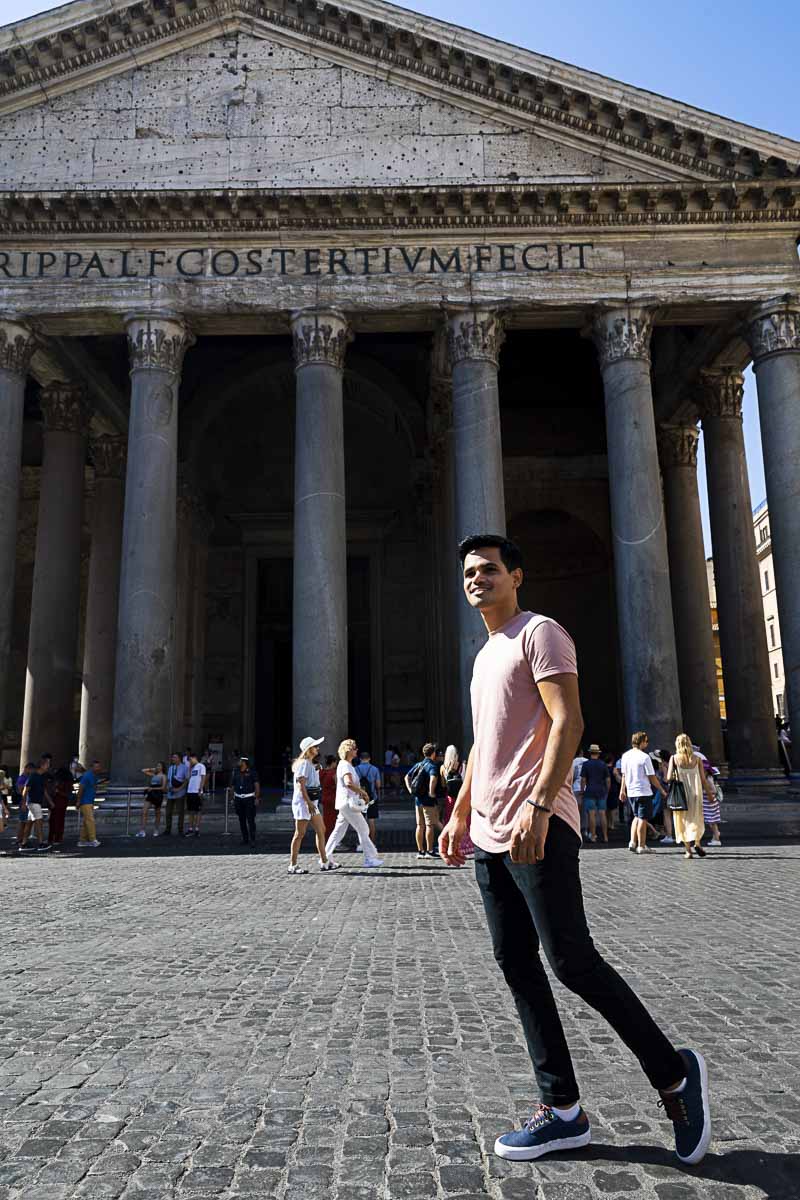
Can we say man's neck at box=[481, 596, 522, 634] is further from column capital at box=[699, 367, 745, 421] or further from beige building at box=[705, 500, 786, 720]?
beige building at box=[705, 500, 786, 720]

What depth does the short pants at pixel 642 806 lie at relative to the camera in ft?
39.5

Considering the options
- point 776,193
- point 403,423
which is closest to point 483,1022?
point 776,193

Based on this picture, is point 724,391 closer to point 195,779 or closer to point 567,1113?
point 195,779

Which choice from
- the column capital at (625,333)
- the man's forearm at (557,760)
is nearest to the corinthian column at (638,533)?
the column capital at (625,333)

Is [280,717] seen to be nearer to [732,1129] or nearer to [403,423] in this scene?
[403,423]

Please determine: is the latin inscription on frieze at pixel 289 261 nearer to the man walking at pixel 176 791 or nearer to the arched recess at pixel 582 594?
the man walking at pixel 176 791

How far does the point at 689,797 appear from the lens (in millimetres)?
11211

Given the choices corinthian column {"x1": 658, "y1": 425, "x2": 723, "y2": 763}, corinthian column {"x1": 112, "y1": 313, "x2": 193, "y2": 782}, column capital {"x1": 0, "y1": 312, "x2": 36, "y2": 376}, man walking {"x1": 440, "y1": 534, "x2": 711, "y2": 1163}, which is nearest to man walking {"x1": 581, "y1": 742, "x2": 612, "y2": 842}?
corinthian column {"x1": 658, "y1": 425, "x2": 723, "y2": 763}

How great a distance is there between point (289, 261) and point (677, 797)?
41.1 feet

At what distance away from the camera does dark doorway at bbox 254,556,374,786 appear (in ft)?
90.8

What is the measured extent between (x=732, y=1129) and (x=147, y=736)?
14214mm

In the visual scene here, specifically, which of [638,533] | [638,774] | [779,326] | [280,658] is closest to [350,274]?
[638,533]

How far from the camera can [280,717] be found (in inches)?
1118

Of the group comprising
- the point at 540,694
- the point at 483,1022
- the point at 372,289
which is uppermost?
the point at 372,289
